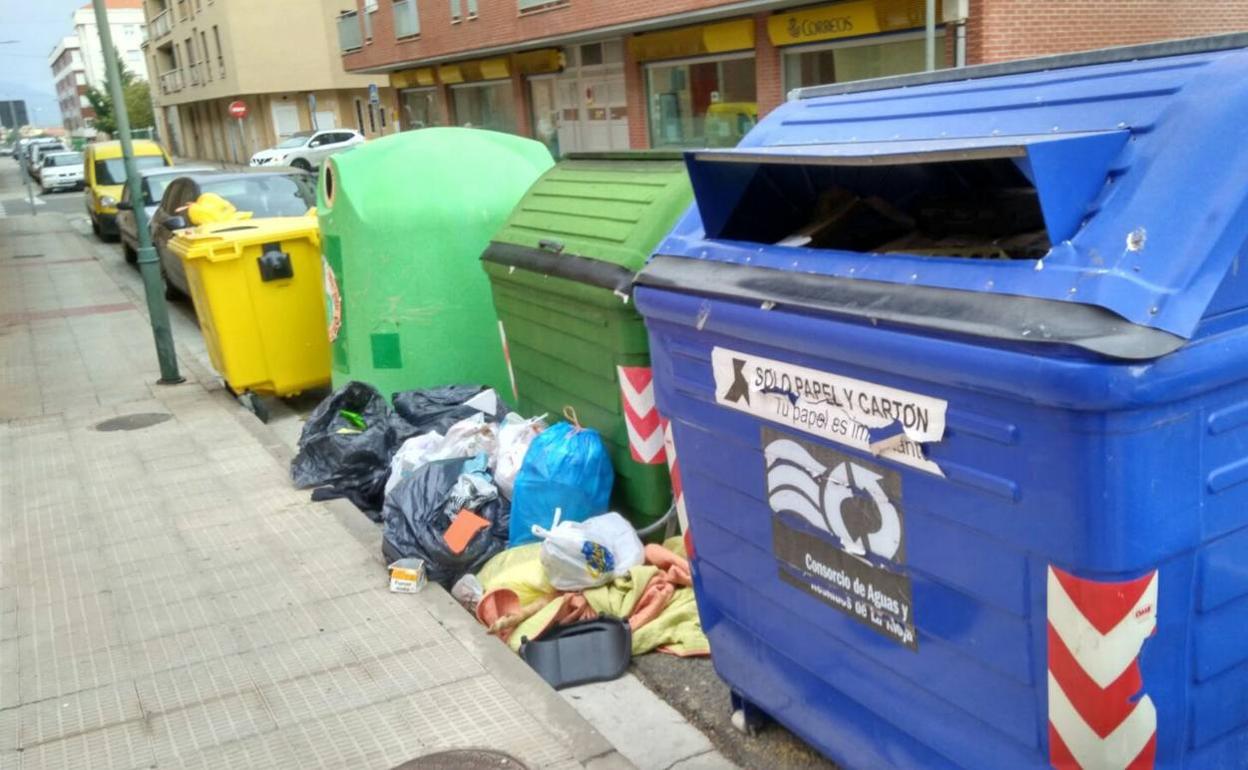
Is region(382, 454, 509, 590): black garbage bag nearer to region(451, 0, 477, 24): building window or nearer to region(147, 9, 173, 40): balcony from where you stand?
region(451, 0, 477, 24): building window

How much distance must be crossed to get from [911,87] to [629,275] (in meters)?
1.55

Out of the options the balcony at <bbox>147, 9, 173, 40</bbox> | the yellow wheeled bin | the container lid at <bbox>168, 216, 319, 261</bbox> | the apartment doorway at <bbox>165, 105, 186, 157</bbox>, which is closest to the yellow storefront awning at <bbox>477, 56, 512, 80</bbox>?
the container lid at <bbox>168, 216, 319, 261</bbox>

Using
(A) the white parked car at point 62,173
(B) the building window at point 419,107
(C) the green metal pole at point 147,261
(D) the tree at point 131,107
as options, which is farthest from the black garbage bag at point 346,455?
(D) the tree at point 131,107

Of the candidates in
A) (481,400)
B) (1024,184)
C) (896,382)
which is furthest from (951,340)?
(481,400)

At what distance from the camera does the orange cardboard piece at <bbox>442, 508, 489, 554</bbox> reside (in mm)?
4613

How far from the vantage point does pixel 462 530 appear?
15.3ft

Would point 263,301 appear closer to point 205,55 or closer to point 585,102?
point 585,102

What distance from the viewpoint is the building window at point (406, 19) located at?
28.7 meters

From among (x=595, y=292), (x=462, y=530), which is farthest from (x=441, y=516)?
(x=595, y=292)

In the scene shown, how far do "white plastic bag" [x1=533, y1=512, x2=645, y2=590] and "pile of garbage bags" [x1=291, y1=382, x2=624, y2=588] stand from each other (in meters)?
0.03

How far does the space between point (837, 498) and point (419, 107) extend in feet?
107

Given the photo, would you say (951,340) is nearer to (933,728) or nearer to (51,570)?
(933,728)

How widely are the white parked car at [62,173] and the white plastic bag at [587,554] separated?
1719 inches

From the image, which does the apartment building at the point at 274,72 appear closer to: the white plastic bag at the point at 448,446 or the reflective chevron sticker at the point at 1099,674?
the white plastic bag at the point at 448,446
